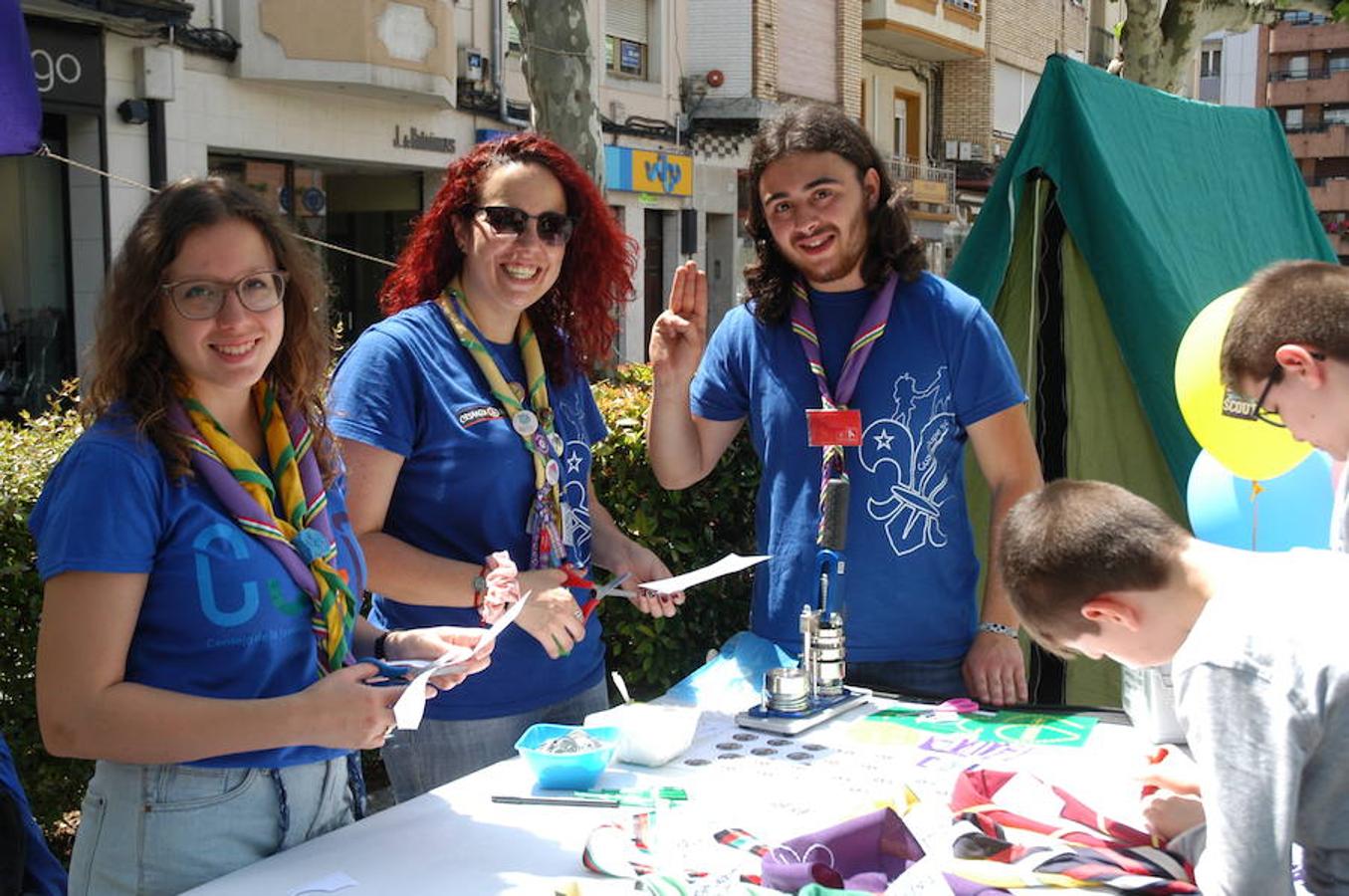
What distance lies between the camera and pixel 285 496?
6.35 feet

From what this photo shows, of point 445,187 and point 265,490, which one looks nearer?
point 265,490

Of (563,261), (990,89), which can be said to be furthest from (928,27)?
(563,261)

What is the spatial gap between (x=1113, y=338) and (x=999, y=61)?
2396 centimetres

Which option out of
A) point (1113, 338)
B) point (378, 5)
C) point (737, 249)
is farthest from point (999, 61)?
point (1113, 338)

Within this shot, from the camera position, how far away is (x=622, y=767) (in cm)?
221

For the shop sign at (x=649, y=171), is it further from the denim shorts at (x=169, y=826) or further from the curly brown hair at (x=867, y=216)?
the denim shorts at (x=169, y=826)

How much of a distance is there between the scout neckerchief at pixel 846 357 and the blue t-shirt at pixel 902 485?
3cm

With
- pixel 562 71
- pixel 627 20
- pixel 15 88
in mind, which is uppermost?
pixel 627 20

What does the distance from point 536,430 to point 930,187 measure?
74.6 ft

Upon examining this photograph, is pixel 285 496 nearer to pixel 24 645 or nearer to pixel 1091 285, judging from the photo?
pixel 24 645

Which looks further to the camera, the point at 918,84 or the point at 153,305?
the point at 918,84

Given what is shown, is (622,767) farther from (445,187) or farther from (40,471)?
(40,471)

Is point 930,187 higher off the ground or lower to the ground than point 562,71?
higher

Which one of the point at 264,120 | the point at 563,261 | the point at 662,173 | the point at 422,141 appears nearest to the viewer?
the point at 563,261
